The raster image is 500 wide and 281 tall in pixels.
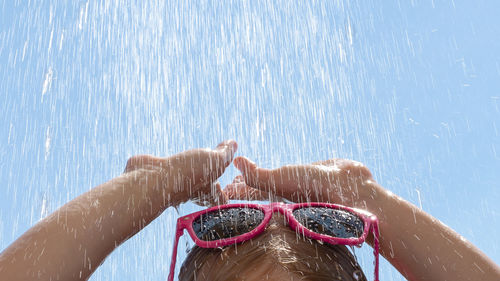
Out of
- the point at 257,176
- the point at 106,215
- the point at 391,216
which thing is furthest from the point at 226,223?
the point at 391,216

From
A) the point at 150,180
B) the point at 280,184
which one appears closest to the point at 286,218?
the point at 280,184

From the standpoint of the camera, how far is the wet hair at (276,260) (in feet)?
6.66

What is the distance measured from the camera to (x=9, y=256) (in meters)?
2.26

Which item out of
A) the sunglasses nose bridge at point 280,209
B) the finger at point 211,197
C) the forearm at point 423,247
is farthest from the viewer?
the finger at point 211,197

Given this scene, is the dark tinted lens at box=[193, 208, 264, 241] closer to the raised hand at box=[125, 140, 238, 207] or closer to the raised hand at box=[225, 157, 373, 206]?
the raised hand at box=[125, 140, 238, 207]

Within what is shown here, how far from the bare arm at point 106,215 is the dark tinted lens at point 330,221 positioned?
35.6 inches

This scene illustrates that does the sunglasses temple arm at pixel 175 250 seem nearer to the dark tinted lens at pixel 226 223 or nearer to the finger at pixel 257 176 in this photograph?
the dark tinted lens at pixel 226 223

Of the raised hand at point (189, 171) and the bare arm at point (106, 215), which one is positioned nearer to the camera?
the bare arm at point (106, 215)

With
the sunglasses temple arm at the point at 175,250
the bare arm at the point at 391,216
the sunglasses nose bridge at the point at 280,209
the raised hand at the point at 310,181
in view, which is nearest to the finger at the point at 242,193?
the bare arm at the point at 391,216

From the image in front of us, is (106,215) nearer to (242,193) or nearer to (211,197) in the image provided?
(211,197)

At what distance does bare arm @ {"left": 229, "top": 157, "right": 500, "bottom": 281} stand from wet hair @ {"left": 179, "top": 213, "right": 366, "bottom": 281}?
52cm

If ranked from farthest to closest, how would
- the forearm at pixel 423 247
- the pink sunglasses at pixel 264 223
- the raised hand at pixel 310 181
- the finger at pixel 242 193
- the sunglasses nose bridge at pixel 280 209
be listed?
the finger at pixel 242 193 < the raised hand at pixel 310 181 < the forearm at pixel 423 247 < the sunglasses nose bridge at pixel 280 209 < the pink sunglasses at pixel 264 223

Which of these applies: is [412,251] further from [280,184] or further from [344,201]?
[280,184]

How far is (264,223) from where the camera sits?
225 centimetres
